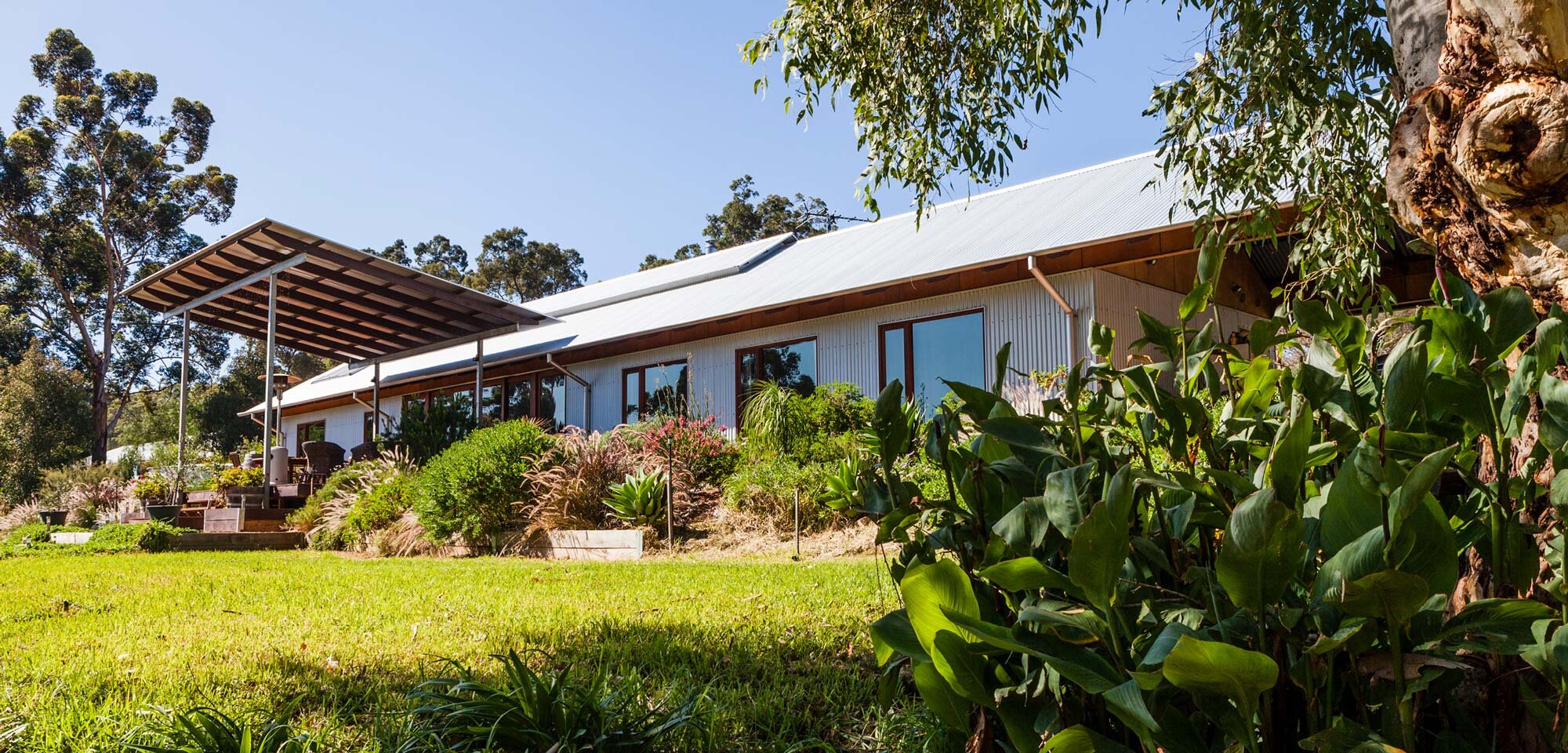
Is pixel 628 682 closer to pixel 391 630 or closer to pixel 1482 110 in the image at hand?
pixel 391 630

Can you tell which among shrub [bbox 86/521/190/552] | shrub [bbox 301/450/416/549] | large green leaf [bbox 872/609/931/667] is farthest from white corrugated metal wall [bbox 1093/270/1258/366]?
shrub [bbox 86/521/190/552]

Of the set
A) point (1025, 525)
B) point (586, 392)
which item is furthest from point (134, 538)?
point (1025, 525)

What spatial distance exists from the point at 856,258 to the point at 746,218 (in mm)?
30814

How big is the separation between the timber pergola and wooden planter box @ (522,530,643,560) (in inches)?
194

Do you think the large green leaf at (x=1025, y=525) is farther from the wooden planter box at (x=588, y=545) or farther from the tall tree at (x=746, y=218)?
the tall tree at (x=746, y=218)

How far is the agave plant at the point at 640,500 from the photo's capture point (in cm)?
988

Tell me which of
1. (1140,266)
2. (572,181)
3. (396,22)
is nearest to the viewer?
(396,22)

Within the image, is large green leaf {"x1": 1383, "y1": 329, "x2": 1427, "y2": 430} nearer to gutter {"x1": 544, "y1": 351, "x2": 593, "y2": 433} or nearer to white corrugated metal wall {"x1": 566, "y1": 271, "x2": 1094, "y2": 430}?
white corrugated metal wall {"x1": 566, "y1": 271, "x2": 1094, "y2": 430}

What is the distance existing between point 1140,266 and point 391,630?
38.0 ft

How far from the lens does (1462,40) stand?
1747mm

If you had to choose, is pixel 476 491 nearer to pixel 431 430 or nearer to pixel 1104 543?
pixel 431 430

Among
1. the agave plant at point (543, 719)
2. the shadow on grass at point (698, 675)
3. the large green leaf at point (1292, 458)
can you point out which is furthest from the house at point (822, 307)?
the large green leaf at point (1292, 458)

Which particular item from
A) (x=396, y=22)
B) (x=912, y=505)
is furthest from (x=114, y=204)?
(x=912, y=505)

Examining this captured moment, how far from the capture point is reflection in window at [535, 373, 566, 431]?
18.7 meters
